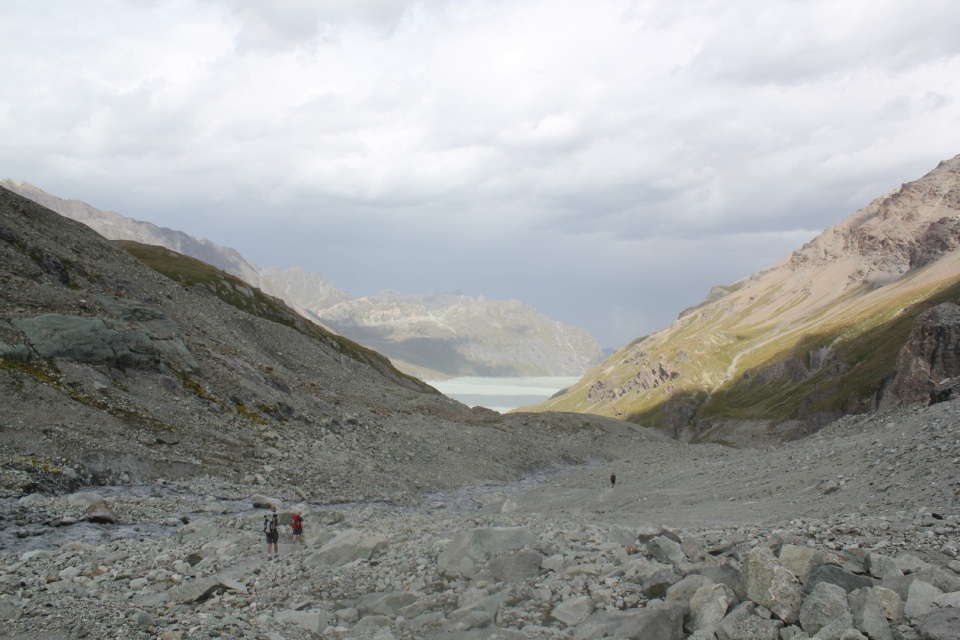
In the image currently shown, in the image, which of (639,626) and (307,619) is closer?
A: (639,626)

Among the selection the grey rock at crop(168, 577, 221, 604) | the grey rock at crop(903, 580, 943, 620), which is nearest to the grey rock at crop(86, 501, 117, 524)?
the grey rock at crop(168, 577, 221, 604)

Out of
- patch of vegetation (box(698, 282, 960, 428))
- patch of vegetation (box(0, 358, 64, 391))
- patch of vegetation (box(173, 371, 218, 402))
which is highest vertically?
patch of vegetation (box(0, 358, 64, 391))

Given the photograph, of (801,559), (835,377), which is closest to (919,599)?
(801,559)

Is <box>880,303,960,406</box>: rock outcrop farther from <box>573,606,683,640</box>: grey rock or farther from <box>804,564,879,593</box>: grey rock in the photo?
<box>573,606,683,640</box>: grey rock

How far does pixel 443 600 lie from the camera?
16719mm

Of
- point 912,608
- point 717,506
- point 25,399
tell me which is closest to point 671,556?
point 912,608

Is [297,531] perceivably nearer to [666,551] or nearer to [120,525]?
[120,525]

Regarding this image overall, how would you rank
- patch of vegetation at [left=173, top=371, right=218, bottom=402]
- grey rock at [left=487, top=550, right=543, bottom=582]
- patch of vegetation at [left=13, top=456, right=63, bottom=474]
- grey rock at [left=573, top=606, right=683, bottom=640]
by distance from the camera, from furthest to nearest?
patch of vegetation at [left=173, top=371, right=218, bottom=402], patch of vegetation at [left=13, top=456, right=63, bottom=474], grey rock at [left=487, top=550, right=543, bottom=582], grey rock at [left=573, top=606, right=683, bottom=640]

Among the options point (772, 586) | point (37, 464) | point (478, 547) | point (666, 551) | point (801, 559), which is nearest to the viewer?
point (772, 586)

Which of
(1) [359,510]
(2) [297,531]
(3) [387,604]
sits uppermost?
(2) [297,531]

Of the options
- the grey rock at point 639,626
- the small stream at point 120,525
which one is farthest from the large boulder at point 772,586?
the small stream at point 120,525

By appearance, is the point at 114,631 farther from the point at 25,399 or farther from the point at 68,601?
the point at 25,399

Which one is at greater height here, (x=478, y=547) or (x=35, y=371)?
(x=35, y=371)

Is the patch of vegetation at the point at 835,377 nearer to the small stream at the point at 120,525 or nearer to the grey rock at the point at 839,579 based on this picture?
the small stream at the point at 120,525
